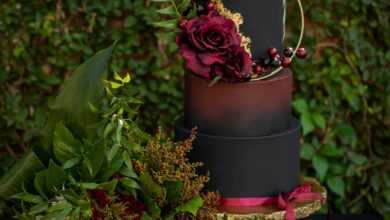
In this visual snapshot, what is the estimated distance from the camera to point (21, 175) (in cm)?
250

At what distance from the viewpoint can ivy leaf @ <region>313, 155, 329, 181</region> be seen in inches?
153

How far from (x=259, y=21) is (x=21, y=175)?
904 mm

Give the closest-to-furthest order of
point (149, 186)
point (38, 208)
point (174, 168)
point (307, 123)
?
point (38, 208) < point (149, 186) < point (174, 168) < point (307, 123)

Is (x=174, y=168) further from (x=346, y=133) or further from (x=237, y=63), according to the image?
(x=346, y=133)

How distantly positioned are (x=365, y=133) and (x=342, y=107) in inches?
7.1

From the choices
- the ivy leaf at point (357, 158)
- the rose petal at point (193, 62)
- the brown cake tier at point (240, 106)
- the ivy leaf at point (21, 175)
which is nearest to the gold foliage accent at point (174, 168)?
the brown cake tier at point (240, 106)

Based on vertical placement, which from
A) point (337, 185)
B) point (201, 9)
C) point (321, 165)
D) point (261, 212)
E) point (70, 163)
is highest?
point (201, 9)

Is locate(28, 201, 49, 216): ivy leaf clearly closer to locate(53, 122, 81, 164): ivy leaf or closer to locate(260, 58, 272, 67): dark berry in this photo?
locate(53, 122, 81, 164): ivy leaf

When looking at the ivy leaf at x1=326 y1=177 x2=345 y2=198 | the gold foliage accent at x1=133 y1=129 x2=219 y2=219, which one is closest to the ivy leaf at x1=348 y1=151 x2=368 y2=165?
the ivy leaf at x1=326 y1=177 x2=345 y2=198

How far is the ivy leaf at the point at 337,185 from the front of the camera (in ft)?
12.8

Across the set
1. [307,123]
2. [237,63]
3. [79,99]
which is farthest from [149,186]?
[307,123]

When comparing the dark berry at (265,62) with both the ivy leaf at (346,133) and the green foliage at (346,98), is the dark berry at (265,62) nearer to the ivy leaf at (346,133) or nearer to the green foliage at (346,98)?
the green foliage at (346,98)

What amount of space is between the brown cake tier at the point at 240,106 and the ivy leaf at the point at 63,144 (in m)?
0.44

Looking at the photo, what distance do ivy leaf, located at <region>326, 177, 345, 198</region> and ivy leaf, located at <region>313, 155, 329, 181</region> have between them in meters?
0.04
